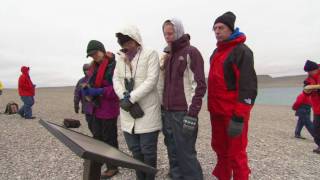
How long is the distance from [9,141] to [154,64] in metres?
5.62

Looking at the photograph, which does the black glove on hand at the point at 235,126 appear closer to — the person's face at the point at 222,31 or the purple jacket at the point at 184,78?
the purple jacket at the point at 184,78

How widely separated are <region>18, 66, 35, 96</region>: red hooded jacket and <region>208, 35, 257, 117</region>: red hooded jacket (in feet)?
31.5

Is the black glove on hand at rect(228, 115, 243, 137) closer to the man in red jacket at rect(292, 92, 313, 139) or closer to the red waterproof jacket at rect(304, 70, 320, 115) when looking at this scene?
the red waterproof jacket at rect(304, 70, 320, 115)

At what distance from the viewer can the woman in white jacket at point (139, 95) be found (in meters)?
3.51

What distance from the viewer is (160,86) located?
3793 mm

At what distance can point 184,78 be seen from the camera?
3.43 meters

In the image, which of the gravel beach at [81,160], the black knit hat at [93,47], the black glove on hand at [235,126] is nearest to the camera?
the black glove on hand at [235,126]

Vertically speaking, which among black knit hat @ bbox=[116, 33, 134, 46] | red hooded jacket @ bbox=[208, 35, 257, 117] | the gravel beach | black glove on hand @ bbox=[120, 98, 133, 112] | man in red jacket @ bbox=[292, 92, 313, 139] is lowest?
the gravel beach

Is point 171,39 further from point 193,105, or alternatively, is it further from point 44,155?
point 44,155

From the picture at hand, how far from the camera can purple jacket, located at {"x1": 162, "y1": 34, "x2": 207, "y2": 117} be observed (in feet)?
10.8

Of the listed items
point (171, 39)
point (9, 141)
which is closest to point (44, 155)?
point (9, 141)

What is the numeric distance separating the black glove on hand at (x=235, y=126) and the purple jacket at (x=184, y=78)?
0.38 meters

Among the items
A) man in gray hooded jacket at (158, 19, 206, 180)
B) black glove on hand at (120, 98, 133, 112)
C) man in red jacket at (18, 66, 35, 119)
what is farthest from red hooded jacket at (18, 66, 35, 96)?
man in gray hooded jacket at (158, 19, 206, 180)

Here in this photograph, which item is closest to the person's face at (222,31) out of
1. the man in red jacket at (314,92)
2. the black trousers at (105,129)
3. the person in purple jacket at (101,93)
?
the person in purple jacket at (101,93)
